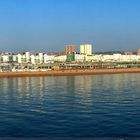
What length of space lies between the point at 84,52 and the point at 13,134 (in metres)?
87.4

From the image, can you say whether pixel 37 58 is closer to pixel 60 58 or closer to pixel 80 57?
pixel 60 58

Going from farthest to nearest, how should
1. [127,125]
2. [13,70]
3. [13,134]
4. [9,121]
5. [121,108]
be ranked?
[13,70] < [121,108] < [9,121] < [127,125] < [13,134]

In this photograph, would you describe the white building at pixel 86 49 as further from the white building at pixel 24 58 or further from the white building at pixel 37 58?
the white building at pixel 24 58

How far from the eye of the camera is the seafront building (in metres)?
76.7

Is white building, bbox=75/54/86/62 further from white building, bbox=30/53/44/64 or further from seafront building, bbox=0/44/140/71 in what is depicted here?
white building, bbox=30/53/44/64

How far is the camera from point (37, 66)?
77250mm

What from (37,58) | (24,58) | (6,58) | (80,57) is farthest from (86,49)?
(24,58)

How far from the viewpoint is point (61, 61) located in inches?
3346

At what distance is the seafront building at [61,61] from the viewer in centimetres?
7669

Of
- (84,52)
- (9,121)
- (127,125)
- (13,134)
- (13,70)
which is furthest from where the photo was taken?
(84,52)

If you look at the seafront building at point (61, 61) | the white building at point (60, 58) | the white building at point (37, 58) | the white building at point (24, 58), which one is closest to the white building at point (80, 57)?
the seafront building at point (61, 61)

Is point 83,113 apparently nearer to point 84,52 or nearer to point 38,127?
point 38,127

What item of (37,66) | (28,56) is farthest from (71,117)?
(28,56)

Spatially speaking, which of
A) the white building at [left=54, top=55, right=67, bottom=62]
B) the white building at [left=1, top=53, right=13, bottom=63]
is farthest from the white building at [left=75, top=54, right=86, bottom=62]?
the white building at [left=1, top=53, right=13, bottom=63]
